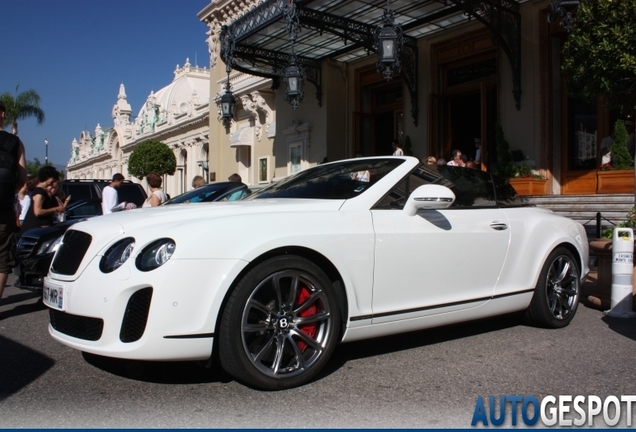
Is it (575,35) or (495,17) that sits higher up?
(495,17)

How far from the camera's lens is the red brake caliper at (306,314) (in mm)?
3633

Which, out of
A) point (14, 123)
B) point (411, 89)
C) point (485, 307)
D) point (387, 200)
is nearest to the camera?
point (387, 200)

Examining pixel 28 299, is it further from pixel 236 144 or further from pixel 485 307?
pixel 236 144

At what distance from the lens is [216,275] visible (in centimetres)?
325

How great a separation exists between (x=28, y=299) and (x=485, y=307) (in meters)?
5.55

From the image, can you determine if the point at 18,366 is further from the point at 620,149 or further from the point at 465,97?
the point at 465,97

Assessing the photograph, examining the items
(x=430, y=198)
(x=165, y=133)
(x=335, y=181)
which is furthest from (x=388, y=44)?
(x=165, y=133)

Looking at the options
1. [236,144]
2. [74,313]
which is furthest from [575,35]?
[236,144]

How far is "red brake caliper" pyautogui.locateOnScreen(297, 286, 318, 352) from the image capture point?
3633mm

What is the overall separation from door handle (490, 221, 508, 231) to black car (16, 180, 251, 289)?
280cm

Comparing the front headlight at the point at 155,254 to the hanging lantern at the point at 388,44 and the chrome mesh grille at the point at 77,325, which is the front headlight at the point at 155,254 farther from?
the hanging lantern at the point at 388,44

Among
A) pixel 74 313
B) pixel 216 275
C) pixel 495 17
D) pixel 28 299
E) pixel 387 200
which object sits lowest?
pixel 28 299

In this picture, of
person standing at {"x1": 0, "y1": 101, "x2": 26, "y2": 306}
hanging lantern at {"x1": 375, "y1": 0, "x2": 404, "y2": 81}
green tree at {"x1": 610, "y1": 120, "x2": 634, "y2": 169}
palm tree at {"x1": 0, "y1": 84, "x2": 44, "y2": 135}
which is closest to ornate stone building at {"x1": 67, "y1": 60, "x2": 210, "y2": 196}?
palm tree at {"x1": 0, "y1": 84, "x2": 44, "y2": 135}

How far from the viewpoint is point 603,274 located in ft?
21.5
